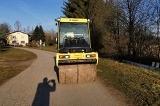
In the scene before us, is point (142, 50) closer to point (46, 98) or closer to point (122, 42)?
point (122, 42)

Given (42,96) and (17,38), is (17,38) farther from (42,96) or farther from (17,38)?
(42,96)

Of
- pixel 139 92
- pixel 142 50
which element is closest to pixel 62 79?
pixel 139 92

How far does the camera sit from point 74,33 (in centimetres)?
1480

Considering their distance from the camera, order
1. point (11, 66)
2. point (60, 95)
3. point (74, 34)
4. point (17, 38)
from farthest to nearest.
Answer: point (17, 38) → point (11, 66) → point (74, 34) → point (60, 95)

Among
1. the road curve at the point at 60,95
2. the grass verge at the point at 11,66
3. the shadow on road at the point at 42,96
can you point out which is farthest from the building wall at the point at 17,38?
the shadow on road at the point at 42,96

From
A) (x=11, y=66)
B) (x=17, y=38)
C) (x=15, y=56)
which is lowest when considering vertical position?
(x=11, y=66)

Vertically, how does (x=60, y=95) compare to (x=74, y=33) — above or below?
below

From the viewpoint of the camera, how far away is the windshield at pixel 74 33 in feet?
48.3

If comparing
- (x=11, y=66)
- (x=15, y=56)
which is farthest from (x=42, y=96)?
(x=15, y=56)

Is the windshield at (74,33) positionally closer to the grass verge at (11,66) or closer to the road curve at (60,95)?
the road curve at (60,95)

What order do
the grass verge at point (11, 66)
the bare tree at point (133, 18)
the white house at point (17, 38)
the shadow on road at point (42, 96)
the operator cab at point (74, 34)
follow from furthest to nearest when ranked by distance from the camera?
1. the white house at point (17, 38)
2. the bare tree at point (133, 18)
3. the grass verge at point (11, 66)
4. the operator cab at point (74, 34)
5. the shadow on road at point (42, 96)

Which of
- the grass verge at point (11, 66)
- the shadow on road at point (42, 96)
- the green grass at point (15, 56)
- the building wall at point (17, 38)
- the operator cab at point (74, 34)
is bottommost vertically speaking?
the grass verge at point (11, 66)

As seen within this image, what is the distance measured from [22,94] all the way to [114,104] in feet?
12.9

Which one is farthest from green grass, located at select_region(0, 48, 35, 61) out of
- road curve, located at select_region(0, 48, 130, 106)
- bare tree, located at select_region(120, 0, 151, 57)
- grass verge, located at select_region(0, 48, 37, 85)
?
road curve, located at select_region(0, 48, 130, 106)
